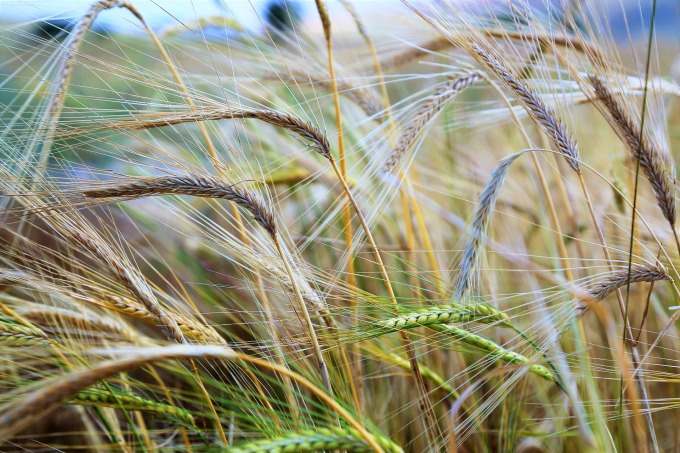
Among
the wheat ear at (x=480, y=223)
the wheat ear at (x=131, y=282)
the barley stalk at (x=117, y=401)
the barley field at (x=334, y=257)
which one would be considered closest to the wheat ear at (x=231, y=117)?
the barley field at (x=334, y=257)

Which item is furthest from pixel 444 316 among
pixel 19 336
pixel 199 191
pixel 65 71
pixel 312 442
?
pixel 65 71

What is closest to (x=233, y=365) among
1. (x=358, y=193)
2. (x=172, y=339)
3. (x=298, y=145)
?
(x=172, y=339)

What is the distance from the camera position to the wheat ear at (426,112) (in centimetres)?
101

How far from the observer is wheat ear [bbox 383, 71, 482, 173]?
101 centimetres

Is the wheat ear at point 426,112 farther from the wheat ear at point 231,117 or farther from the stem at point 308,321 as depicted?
the stem at point 308,321

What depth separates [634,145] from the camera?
87 centimetres

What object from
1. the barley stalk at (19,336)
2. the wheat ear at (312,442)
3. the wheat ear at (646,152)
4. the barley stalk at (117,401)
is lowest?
the wheat ear at (312,442)

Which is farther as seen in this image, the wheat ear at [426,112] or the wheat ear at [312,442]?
the wheat ear at [426,112]

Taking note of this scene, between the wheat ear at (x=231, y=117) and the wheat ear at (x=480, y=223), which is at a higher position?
the wheat ear at (x=231, y=117)

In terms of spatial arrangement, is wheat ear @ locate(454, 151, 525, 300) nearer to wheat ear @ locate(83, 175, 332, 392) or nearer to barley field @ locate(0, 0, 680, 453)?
barley field @ locate(0, 0, 680, 453)

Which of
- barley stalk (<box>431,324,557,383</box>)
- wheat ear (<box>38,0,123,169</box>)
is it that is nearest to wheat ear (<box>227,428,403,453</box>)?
barley stalk (<box>431,324,557,383</box>)

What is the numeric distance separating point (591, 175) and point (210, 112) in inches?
50.7

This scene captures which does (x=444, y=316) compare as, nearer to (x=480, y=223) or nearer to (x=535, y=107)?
(x=480, y=223)

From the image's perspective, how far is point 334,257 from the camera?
61.0 inches
